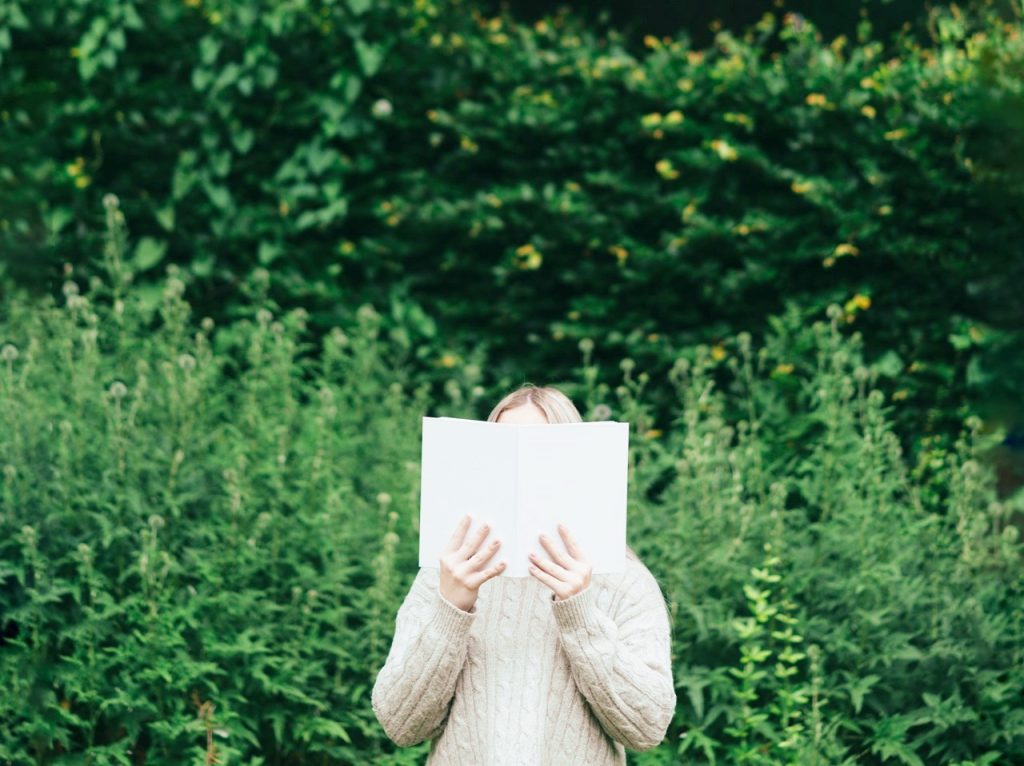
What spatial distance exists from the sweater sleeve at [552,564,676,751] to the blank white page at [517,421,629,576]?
0.10m

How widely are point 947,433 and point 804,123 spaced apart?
4.42 ft

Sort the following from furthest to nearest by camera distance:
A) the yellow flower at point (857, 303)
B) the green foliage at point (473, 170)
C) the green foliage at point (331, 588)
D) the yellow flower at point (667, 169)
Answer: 1. the yellow flower at point (667, 169)
2. the green foliage at point (473, 170)
3. the yellow flower at point (857, 303)
4. the green foliage at point (331, 588)

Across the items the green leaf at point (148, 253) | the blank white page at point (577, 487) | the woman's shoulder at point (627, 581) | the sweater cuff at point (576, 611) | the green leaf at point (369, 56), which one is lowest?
the sweater cuff at point (576, 611)

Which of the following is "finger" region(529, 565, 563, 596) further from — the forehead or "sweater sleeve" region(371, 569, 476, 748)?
the forehead

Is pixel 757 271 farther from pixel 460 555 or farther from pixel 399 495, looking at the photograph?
pixel 460 555

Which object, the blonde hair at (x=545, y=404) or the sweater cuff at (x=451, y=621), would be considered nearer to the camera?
the sweater cuff at (x=451, y=621)

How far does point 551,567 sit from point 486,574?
11 centimetres

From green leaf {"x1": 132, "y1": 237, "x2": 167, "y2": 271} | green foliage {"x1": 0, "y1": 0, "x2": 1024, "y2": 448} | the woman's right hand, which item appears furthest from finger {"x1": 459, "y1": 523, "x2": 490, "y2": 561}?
green leaf {"x1": 132, "y1": 237, "x2": 167, "y2": 271}

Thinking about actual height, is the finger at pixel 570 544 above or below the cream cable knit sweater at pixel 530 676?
above

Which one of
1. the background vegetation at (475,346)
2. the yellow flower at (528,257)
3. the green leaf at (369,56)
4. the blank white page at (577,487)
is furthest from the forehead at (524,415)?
the green leaf at (369,56)

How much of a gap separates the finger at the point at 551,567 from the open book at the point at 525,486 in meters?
0.01

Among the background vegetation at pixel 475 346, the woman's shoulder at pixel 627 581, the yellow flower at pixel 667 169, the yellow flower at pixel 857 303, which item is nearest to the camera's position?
the woman's shoulder at pixel 627 581

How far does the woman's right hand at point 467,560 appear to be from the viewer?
2.21 meters

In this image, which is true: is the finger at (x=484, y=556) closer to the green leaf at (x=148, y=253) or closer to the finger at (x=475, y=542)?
the finger at (x=475, y=542)
